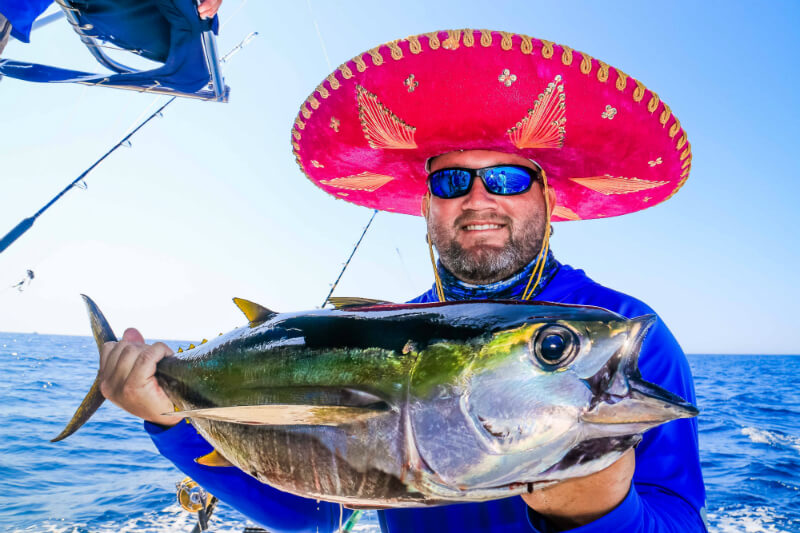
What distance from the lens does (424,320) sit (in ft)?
3.42

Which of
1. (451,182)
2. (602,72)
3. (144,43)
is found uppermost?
(144,43)

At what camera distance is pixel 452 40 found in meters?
1.93

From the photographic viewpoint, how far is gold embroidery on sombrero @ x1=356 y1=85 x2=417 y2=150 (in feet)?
7.39

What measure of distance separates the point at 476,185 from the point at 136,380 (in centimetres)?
176

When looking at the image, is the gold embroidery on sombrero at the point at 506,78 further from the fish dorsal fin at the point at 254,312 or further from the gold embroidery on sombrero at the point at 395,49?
the fish dorsal fin at the point at 254,312

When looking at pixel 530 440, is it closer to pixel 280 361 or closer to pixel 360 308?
pixel 360 308

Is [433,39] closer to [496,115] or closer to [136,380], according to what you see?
[496,115]

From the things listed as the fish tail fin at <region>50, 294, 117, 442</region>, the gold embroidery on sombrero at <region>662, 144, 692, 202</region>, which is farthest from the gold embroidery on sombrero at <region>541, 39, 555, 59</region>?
the fish tail fin at <region>50, 294, 117, 442</region>

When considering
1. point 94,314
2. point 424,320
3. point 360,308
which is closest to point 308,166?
point 94,314

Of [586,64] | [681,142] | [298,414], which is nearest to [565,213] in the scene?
[681,142]

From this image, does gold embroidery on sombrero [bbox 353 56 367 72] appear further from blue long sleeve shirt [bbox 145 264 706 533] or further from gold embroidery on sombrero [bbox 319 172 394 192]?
blue long sleeve shirt [bbox 145 264 706 533]

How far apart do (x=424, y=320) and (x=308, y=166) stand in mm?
2110

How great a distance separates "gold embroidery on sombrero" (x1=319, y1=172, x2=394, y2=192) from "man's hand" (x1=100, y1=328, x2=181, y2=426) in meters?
1.70

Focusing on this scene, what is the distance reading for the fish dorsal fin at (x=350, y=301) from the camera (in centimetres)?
130
